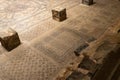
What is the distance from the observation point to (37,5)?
5660mm

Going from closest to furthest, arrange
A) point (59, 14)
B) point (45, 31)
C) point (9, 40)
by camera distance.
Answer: point (9, 40) < point (45, 31) < point (59, 14)

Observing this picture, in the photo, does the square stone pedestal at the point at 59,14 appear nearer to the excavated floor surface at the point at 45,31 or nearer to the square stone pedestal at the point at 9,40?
the excavated floor surface at the point at 45,31

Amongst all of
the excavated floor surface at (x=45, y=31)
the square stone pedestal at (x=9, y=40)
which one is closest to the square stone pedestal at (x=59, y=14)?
the excavated floor surface at (x=45, y=31)

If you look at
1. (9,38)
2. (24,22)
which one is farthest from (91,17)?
(9,38)

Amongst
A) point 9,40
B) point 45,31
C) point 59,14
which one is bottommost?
point 45,31

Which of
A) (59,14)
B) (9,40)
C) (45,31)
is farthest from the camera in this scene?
(59,14)

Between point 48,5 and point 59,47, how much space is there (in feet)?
8.62

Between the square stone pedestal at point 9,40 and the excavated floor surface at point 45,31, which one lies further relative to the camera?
the square stone pedestal at point 9,40

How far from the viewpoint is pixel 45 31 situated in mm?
4055

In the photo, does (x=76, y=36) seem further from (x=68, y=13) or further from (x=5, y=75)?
(x=5, y=75)

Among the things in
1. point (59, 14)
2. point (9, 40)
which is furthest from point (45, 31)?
point (9, 40)

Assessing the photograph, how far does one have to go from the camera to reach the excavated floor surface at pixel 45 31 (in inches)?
117

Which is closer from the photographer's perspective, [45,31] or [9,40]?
[9,40]

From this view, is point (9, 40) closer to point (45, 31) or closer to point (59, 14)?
point (45, 31)
